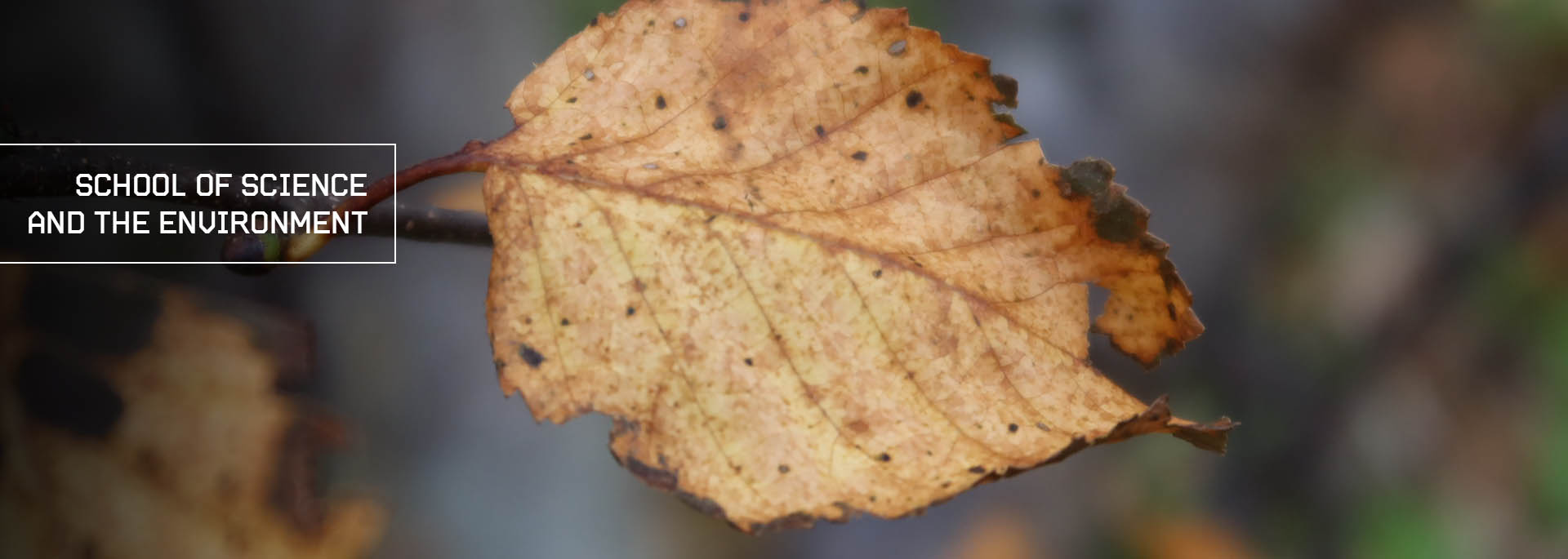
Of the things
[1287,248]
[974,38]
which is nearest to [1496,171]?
[1287,248]

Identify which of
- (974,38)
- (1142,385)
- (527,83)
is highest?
(974,38)

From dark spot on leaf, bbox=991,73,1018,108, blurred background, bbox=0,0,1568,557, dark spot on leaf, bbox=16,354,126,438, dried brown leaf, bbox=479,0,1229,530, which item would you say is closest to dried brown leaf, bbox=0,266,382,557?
dark spot on leaf, bbox=16,354,126,438

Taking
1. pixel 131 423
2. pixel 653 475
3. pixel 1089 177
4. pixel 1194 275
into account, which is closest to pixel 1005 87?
pixel 1089 177

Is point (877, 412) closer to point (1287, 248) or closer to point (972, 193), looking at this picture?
point (972, 193)

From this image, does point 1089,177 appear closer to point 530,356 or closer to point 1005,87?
point 1005,87
